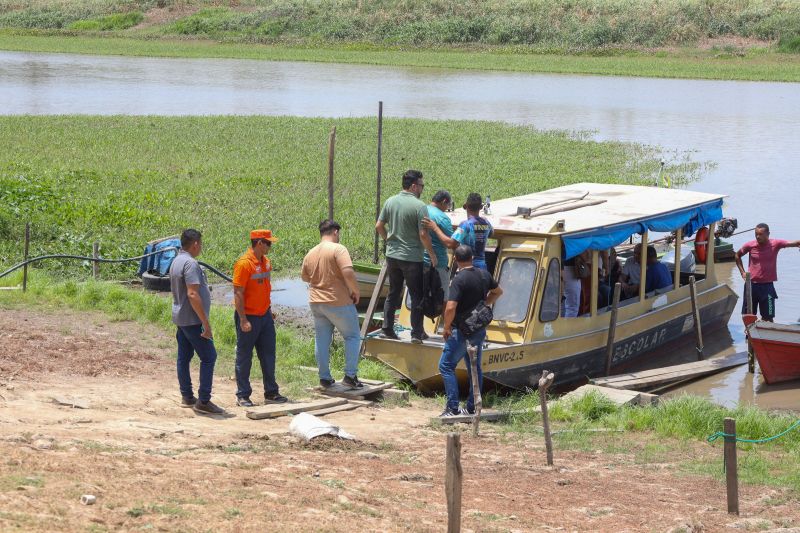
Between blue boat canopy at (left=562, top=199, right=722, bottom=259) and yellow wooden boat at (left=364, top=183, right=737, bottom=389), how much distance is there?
0.01m

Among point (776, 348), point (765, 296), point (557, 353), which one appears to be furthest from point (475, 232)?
point (765, 296)

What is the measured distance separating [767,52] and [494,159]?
3847 centimetres

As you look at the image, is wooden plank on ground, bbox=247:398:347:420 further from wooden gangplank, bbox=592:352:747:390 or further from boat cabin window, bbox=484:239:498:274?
wooden gangplank, bbox=592:352:747:390

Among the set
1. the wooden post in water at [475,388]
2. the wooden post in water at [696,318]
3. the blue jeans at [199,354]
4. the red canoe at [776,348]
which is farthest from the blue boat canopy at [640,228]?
the blue jeans at [199,354]

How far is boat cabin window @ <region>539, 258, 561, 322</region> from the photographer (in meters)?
13.5

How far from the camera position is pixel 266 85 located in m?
56.6

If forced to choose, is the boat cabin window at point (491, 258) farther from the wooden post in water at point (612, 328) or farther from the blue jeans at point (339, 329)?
the blue jeans at point (339, 329)

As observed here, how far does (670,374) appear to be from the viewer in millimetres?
14719

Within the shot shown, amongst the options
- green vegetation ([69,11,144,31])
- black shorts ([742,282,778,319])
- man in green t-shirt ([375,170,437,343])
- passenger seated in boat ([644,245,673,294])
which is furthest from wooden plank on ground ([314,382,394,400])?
green vegetation ([69,11,144,31])

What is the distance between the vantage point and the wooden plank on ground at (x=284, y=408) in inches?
415

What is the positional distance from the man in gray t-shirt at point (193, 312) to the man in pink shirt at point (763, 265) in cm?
870

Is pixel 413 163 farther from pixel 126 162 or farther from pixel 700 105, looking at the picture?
pixel 700 105

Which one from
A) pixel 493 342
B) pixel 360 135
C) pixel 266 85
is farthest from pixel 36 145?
pixel 266 85

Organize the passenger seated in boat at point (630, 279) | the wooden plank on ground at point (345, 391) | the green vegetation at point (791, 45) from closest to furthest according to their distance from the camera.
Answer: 1. the wooden plank on ground at point (345, 391)
2. the passenger seated in boat at point (630, 279)
3. the green vegetation at point (791, 45)
